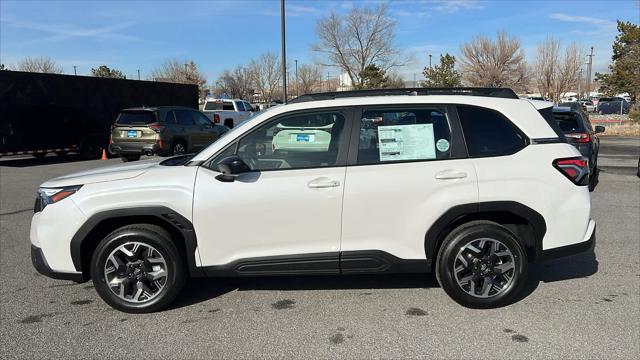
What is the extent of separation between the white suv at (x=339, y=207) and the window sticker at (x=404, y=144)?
0.01m

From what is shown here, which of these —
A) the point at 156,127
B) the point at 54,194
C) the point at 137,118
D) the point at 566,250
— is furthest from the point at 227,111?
the point at 566,250

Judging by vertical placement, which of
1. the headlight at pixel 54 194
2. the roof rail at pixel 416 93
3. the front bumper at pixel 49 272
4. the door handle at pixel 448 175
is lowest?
the front bumper at pixel 49 272

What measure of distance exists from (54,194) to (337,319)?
2.53 meters

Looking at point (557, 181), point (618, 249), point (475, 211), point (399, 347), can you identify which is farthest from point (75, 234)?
point (618, 249)

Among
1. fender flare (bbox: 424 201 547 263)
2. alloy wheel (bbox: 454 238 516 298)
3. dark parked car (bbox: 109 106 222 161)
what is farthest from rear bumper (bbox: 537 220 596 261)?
dark parked car (bbox: 109 106 222 161)

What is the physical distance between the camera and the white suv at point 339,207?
402 cm

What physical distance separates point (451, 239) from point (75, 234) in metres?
3.04

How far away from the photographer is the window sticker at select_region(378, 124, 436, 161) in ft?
13.6

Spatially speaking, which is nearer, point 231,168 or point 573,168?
point 231,168

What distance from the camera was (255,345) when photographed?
3.60 meters

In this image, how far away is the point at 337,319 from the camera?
13.1 ft

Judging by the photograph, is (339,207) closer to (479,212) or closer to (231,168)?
(231,168)

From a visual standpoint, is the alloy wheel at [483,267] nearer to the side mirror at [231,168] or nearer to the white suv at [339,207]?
the white suv at [339,207]

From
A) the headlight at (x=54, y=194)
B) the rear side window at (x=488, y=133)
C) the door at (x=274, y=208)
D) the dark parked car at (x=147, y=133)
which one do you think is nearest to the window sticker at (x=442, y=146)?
the rear side window at (x=488, y=133)
